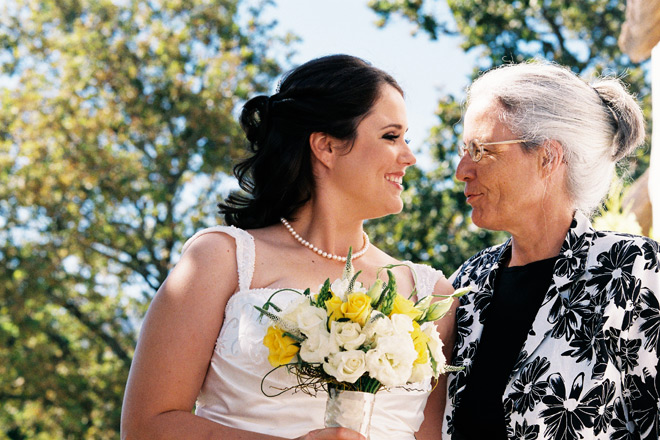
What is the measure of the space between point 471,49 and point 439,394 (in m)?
11.5

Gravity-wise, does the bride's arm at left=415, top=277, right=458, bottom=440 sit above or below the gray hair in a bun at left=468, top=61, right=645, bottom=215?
below

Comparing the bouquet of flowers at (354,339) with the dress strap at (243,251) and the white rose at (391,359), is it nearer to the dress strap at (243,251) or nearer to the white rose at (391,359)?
the white rose at (391,359)

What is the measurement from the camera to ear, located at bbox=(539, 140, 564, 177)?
11.3 ft

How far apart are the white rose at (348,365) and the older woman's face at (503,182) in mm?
1216

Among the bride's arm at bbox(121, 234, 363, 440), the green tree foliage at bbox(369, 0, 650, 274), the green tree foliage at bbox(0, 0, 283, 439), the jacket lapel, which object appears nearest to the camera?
the bride's arm at bbox(121, 234, 363, 440)

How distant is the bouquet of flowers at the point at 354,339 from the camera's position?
2541 mm

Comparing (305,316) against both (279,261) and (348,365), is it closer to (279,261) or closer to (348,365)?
(348,365)

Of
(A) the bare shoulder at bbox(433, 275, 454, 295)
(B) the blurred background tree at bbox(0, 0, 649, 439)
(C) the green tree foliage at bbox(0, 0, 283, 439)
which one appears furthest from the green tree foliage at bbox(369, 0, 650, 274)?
(A) the bare shoulder at bbox(433, 275, 454, 295)

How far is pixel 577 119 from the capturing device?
346cm

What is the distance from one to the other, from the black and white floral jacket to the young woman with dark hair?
0.51 m

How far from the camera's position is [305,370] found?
8.84ft

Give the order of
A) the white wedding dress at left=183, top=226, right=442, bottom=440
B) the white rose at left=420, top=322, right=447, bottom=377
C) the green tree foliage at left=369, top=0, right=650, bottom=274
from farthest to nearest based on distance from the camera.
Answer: the green tree foliage at left=369, top=0, right=650, bottom=274
the white wedding dress at left=183, top=226, right=442, bottom=440
the white rose at left=420, top=322, right=447, bottom=377

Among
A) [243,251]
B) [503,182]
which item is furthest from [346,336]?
[503,182]

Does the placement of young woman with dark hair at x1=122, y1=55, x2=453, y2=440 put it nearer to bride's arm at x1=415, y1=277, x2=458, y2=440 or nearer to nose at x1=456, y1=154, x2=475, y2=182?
bride's arm at x1=415, y1=277, x2=458, y2=440
